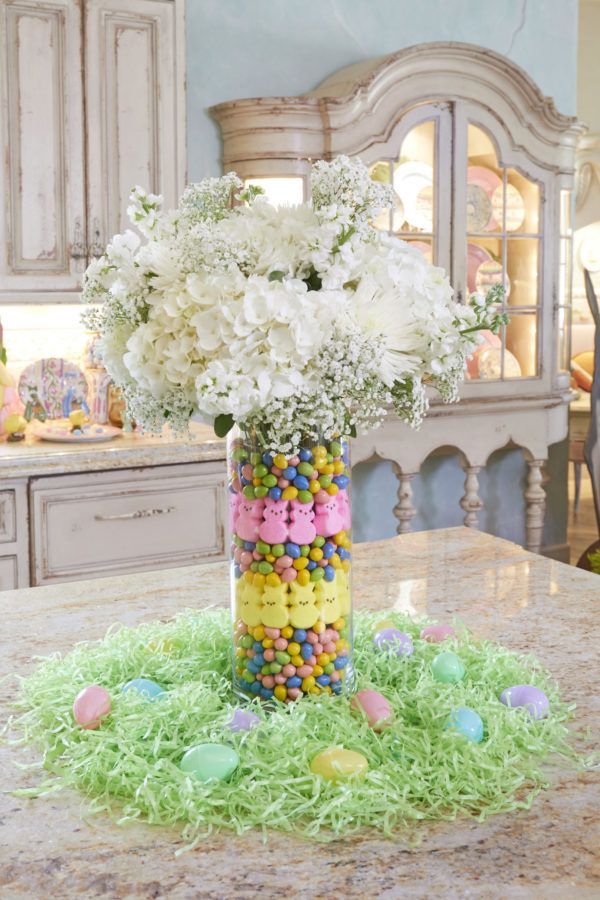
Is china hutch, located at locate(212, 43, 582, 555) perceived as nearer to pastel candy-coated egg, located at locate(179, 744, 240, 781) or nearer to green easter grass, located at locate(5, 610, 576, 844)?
green easter grass, located at locate(5, 610, 576, 844)

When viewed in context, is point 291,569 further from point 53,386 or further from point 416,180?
point 416,180

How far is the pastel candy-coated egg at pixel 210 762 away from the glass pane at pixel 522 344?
10.6 feet

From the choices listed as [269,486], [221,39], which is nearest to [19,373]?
[221,39]

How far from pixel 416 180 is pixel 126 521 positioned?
5.56ft

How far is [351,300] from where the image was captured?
3.67ft

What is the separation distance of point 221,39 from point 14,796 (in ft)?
10.8

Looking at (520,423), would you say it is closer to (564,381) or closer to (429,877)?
(564,381)

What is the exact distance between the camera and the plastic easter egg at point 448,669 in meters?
1.27

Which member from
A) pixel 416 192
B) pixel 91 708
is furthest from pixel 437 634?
pixel 416 192

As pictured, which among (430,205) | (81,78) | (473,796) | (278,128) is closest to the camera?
(473,796)

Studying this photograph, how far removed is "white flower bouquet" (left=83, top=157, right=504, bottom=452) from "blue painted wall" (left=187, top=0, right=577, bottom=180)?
2.67 meters

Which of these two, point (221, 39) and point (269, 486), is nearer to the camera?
point (269, 486)

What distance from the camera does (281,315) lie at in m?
1.07

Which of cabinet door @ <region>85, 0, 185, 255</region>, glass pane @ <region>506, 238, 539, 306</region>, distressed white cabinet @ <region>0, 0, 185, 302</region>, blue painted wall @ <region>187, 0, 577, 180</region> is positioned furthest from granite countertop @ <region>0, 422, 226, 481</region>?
glass pane @ <region>506, 238, 539, 306</region>
